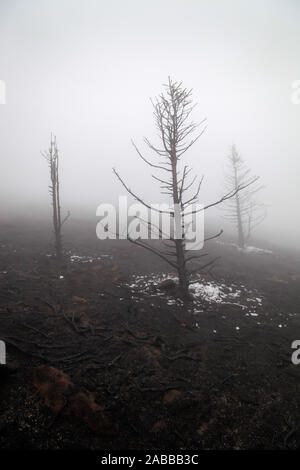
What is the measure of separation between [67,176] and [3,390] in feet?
391

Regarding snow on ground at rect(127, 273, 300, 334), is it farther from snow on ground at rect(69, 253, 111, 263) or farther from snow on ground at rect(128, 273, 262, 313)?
snow on ground at rect(69, 253, 111, 263)

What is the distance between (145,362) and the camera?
5.34 m

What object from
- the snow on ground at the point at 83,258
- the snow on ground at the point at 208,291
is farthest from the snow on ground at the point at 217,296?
the snow on ground at the point at 83,258

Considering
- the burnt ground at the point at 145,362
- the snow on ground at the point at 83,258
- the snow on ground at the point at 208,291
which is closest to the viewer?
the burnt ground at the point at 145,362

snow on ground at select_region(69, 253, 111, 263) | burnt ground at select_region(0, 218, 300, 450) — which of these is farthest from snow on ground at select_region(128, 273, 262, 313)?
snow on ground at select_region(69, 253, 111, 263)

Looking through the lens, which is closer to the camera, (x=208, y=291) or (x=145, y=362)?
(x=145, y=362)

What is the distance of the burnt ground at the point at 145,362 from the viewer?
371cm

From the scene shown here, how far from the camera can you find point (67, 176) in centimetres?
11131

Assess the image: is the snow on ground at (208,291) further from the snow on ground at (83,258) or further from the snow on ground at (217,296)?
the snow on ground at (83,258)

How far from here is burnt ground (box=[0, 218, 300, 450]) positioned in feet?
12.2

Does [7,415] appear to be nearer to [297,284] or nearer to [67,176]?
[297,284]

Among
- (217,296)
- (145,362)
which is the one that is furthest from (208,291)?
(145,362)

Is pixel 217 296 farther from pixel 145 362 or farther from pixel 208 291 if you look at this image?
pixel 145 362
